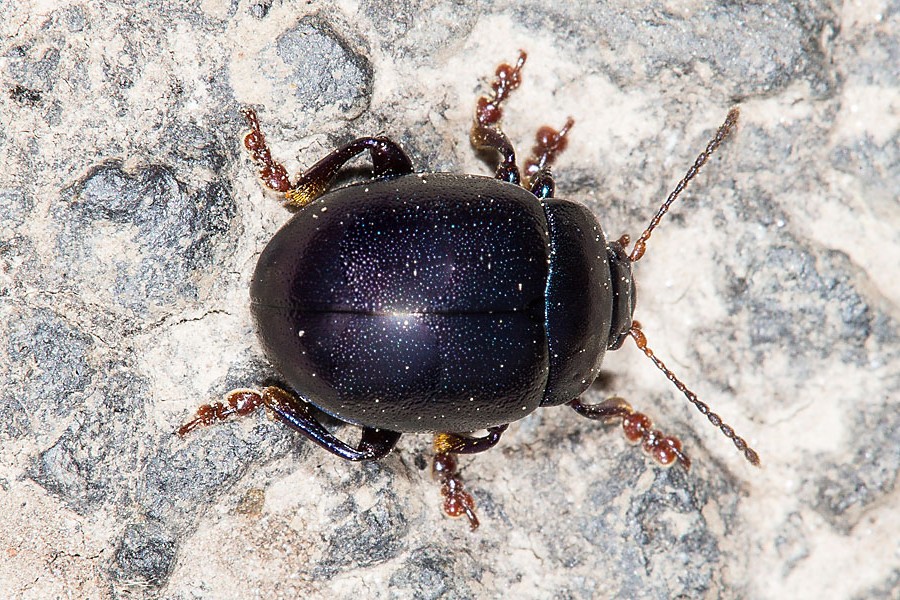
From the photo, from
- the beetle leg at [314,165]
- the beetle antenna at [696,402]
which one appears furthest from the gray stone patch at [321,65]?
the beetle antenna at [696,402]

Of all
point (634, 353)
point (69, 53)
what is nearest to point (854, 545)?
point (634, 353)

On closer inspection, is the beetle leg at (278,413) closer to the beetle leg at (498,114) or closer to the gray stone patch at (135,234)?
the gray stone patch at (135,234)

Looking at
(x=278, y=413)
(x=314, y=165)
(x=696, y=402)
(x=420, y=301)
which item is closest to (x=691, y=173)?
(x=696, y=402)

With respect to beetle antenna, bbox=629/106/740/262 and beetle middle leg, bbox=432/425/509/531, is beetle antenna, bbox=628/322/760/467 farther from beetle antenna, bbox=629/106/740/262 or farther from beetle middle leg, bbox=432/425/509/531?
beetle middle leg, bbox=432/425/509/531

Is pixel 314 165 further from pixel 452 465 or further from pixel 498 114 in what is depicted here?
pixel 452 465

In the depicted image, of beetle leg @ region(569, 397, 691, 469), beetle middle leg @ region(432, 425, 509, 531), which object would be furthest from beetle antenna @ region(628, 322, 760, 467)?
beetle middle leg @ region(432, 425, 509, 531)

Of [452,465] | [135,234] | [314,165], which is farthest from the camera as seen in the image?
[452,465]
